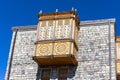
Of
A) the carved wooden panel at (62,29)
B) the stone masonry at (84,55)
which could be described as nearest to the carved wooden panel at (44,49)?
the carved wooden panel at (62,29)

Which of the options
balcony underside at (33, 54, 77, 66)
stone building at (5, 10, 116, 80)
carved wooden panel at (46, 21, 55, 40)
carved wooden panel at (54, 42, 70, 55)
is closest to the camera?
balcony underside at (33, 54, 77, 66)

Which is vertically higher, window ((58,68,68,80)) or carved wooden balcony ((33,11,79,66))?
carved wooden balcony ((33,11,79,66))

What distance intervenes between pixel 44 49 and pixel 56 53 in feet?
2.80

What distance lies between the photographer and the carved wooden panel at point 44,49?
20578mm

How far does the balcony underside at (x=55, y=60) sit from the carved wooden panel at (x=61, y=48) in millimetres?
291

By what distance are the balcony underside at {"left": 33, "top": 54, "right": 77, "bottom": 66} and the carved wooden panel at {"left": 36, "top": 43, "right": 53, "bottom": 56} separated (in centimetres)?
28

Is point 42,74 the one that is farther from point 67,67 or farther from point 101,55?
point 101,55

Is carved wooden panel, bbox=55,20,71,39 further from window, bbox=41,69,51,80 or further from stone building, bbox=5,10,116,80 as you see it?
window, bbox=41,69,51,80

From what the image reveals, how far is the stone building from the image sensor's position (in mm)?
20469

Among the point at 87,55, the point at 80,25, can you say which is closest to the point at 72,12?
the point at 80,25

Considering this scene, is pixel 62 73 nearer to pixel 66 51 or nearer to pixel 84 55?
pixel 66 51

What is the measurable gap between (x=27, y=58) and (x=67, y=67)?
9.84 feet

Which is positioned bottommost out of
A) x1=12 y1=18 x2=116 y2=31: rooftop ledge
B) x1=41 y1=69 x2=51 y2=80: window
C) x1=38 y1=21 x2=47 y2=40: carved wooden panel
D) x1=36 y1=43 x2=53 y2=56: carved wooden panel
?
x1=41 y1=69 x2=51 y2=80: window

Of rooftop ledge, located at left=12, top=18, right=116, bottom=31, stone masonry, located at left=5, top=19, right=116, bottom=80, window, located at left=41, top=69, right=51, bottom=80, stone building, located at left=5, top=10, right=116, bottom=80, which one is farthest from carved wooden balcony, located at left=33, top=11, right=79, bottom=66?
rooftop ledge, located at left=12, top=18, right=116, bottom=31
